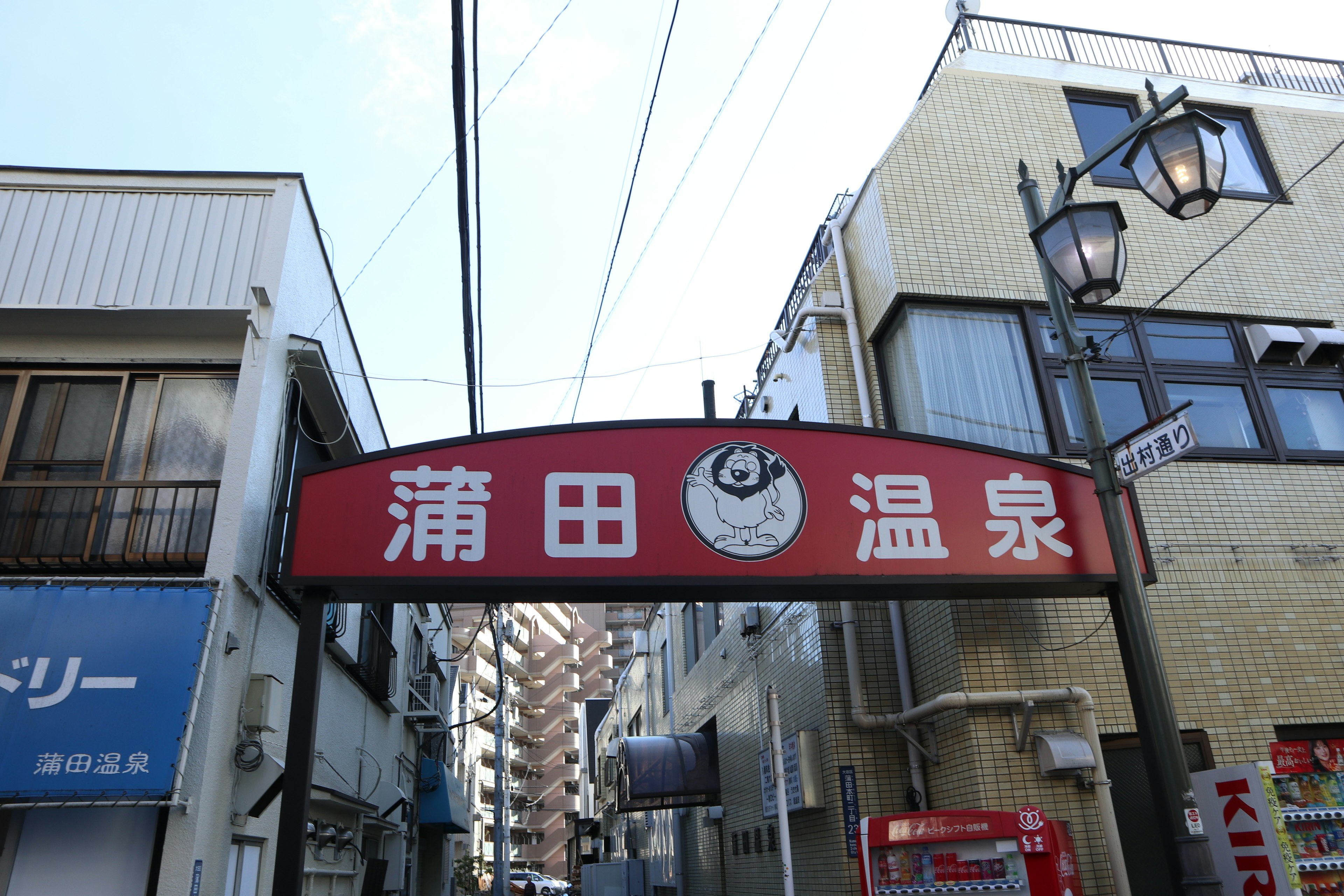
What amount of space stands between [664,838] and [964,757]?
14.8 metres

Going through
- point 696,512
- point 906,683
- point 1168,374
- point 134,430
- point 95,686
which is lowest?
point 95,686

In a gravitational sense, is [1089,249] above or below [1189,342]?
below

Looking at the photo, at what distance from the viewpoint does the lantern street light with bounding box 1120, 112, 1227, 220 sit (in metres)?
5.79

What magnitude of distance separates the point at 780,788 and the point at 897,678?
5.85ft

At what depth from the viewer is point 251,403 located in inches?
298

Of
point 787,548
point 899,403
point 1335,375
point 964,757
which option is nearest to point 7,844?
point 787,548

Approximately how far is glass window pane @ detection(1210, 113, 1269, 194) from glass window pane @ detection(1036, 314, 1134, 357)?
2.81 meters

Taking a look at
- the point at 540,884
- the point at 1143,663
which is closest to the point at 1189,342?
the point at 1143,663

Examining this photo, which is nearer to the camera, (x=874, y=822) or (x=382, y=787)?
(x=874, y=822)

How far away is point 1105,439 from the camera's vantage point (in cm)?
623

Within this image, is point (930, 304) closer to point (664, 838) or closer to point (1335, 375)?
point (1335, 375)

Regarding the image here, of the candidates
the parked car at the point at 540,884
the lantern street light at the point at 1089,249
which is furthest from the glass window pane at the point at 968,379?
the parked car at the point at 540,884

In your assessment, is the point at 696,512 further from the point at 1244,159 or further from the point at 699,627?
the point at 699,627

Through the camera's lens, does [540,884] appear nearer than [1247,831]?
No
